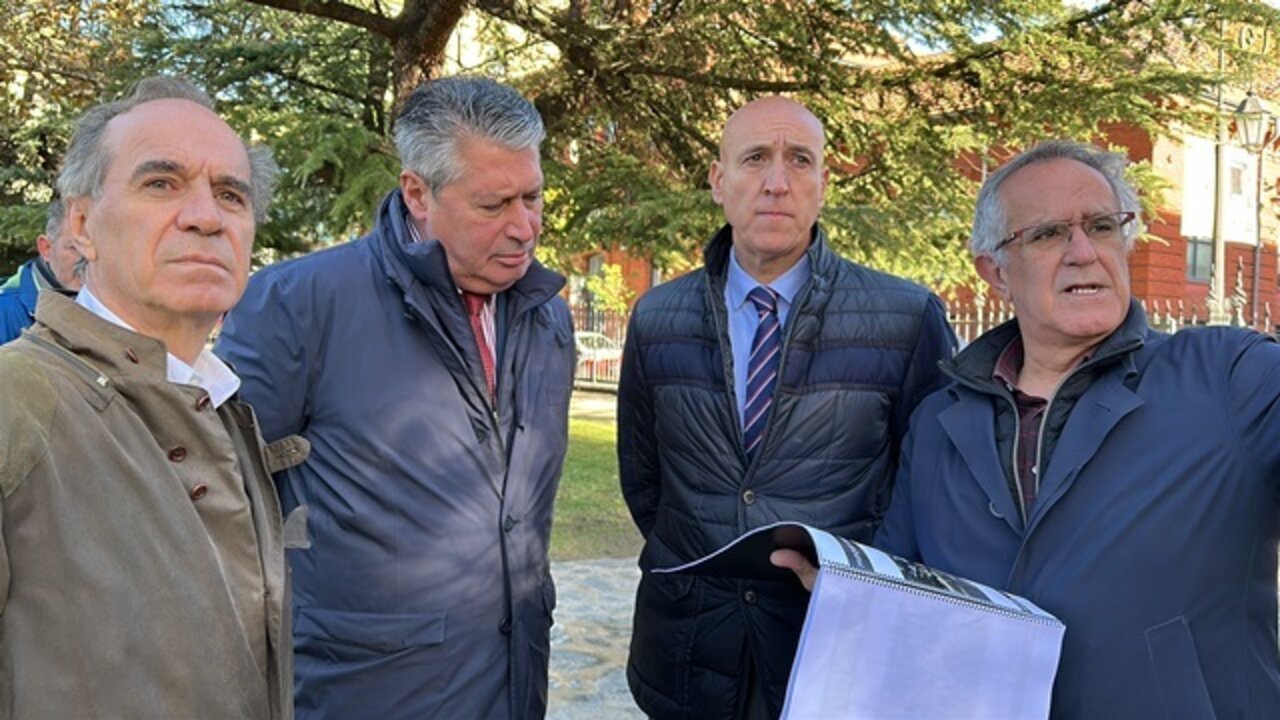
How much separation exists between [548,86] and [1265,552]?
7416 millimetres

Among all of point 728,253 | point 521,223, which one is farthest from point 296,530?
point 728,253

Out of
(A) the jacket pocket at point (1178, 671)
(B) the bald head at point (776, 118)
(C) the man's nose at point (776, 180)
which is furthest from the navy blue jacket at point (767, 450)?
(A) the jacket pocket at point (1178, 671)

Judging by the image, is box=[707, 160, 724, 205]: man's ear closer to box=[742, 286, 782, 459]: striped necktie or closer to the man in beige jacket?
box=[742, 286, 782, 459]: striped necktie

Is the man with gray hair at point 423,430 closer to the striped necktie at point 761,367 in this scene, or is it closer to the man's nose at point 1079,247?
the striped necktie at point 761,367

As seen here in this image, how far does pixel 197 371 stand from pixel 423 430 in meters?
0.78

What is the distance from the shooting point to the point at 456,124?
2.64 m

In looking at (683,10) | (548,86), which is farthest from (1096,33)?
(548,86)

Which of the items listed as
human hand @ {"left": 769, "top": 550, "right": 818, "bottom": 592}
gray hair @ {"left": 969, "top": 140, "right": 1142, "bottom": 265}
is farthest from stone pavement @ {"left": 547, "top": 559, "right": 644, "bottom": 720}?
gray hair @ {"left": 969, "top": 140, "right": 1142, "bottom": 265}

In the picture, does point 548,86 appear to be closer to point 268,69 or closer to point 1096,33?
point 268,69

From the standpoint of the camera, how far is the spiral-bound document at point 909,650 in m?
1.59

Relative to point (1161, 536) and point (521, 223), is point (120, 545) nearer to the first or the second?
point (521, 223)

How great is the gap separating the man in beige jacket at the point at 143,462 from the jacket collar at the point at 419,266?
2.14ft

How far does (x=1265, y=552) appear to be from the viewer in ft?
6.43

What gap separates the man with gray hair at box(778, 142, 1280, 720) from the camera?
1.88 metres
